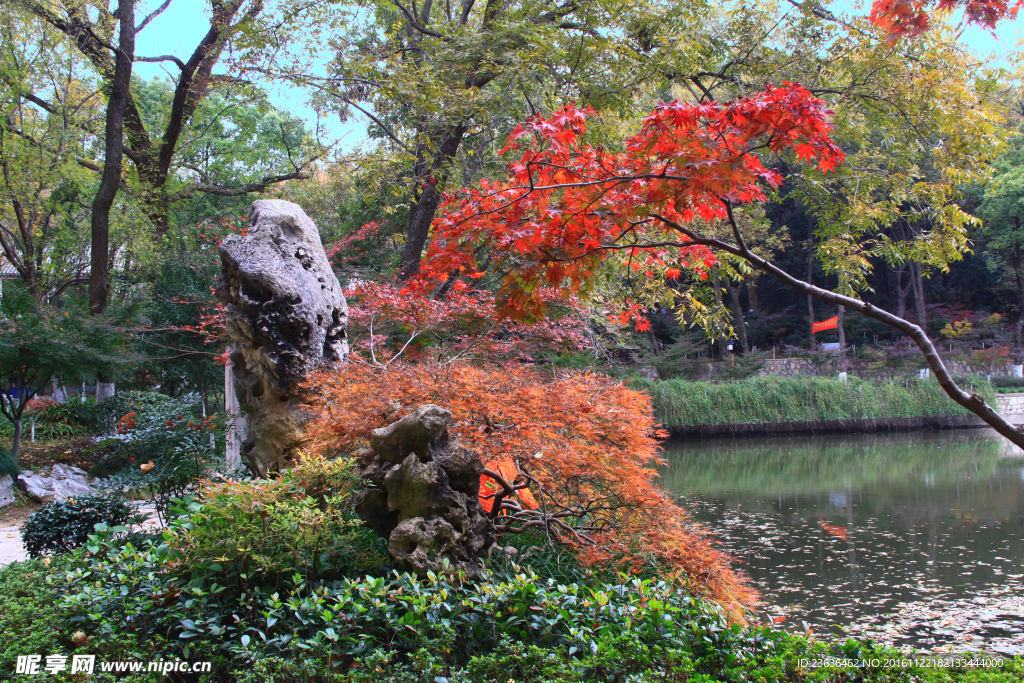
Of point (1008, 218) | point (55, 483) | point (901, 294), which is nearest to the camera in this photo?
point (55, 483)

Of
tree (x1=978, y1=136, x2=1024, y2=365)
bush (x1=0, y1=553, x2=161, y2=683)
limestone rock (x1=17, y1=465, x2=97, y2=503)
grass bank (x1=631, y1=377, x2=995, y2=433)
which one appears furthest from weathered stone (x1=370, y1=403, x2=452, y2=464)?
tree (x1=978, y1=136, x2=1024, y2=365)

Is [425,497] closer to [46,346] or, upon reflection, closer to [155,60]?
[46,346]

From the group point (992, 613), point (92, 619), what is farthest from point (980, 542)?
point (92, 619)

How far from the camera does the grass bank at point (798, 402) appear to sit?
608 inches

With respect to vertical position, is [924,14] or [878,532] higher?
[924,14]

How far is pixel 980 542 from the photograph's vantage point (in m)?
6.79

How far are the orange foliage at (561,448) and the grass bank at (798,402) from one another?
11.4 metres

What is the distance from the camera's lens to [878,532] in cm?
729

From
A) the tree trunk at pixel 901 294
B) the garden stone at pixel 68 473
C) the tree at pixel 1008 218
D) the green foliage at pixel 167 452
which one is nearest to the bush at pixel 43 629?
the green foliage at pixel 167 452

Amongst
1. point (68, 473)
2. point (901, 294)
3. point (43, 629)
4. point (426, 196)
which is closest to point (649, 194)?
point (43, 629)

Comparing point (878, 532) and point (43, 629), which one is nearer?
point (43, 629)

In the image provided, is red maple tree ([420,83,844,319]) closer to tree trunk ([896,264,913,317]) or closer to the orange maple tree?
the orange maple tree

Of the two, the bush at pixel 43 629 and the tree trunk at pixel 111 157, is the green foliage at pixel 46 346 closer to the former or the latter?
the tree trunk at pixel 111 157

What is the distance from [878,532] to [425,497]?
647 cm
